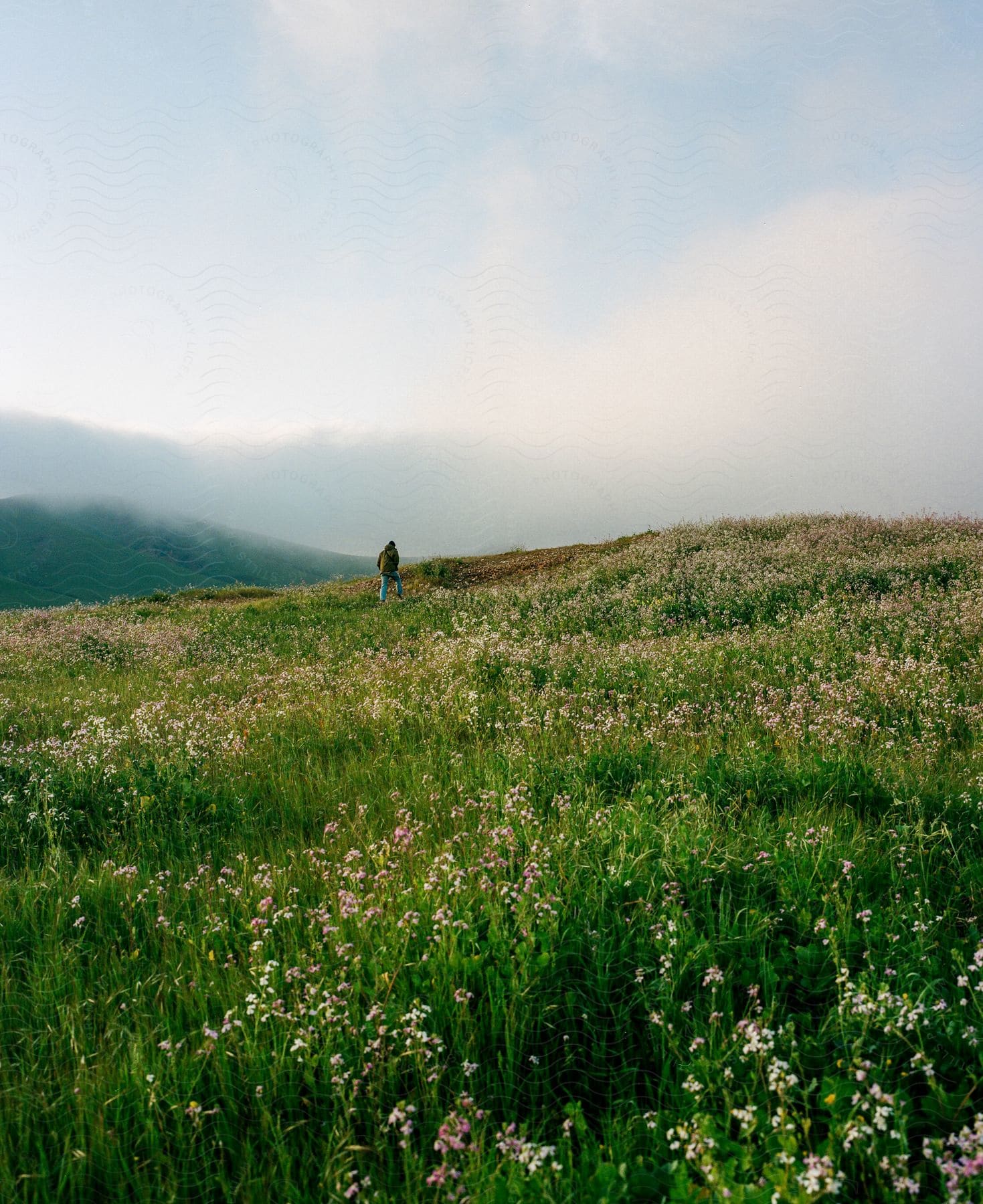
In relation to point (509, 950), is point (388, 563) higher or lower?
higher

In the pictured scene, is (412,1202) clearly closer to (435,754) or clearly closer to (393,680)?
(435,754)

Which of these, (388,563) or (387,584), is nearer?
(388,563)

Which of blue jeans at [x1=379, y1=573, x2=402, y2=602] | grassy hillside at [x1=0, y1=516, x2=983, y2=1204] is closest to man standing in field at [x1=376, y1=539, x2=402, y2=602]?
blue jeans at [x1=379, y1=573, x2=402, y2=602]

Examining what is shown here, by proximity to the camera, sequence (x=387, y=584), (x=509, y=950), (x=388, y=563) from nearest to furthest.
Answer: (x=509, y=950), (x=388, y=563), (x=387, y=584)

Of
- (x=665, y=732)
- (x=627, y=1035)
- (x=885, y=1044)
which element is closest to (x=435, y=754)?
(x=665, y=732)

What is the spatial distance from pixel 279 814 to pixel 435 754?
1.71 meters

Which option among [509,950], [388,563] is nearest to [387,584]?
[388,563]

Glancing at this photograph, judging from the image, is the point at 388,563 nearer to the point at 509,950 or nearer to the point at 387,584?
the point at 387,584

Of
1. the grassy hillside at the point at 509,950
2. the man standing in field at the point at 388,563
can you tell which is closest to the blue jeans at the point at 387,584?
the man standing in field at the point at 388,563

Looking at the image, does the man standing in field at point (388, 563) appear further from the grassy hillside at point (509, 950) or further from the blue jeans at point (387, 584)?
the grassy hillside at point (509, 950)

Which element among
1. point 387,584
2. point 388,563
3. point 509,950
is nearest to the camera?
point 509,950

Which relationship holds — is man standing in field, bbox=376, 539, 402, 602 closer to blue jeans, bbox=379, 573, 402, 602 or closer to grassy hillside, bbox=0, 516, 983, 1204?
blue jeans, bbox=379, 573, 402, 602

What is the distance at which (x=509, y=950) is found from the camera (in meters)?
3.40

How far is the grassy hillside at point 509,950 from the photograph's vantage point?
2.51 meters
